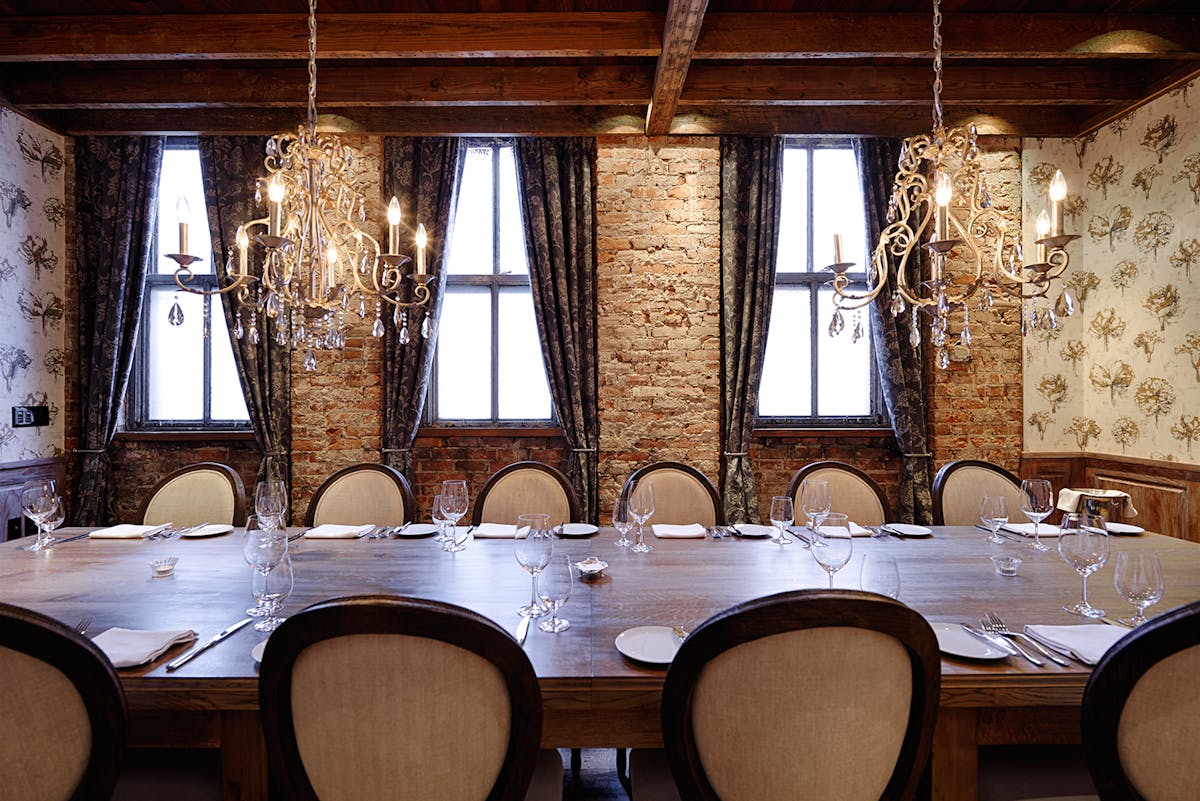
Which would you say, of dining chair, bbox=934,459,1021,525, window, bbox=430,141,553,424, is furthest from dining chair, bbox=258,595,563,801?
window, bbox=430,141,553,424

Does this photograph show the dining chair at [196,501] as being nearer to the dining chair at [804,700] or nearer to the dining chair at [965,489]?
the dining chair at [804,700]

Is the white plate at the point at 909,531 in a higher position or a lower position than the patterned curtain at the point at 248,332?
lower

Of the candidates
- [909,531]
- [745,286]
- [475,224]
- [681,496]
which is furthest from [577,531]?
[475,224]

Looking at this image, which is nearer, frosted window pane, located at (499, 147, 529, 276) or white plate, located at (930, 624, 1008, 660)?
white plate, located at (930, 624, 1008, 660)

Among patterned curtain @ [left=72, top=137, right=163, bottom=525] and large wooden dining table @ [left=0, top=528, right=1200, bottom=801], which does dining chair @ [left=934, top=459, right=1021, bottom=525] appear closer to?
large wooden dining table @ [left=0, top=528, right=1200, bottom=801]

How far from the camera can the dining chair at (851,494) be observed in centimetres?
288

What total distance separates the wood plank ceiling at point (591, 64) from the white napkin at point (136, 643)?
2.86m

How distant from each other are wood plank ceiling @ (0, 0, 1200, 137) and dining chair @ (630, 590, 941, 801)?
262cm

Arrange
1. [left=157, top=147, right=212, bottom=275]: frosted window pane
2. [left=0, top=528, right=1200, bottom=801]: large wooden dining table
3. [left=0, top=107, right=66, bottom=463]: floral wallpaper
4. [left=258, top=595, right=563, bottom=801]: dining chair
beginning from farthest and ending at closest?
[left=157, top=147, right=212, bottom=275]: frosted window pane
[left=0, top=107, right=66, bottom=463]: floral wallpaper
[left=0, top=528, right=1200, bottom=801]: large wooden dining table
[left=258, top=595, right=563, bottom=801]: dining chair

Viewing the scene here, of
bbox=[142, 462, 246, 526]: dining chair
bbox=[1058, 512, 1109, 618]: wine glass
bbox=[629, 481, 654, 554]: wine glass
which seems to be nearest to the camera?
bbox=[1058, 512, 1109, 618]: wine glass

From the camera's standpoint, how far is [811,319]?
4.47 m

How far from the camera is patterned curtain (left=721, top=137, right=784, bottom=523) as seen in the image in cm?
415

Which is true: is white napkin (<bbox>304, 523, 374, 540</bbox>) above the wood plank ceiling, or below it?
below

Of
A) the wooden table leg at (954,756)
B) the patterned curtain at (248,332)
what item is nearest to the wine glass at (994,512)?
the wooden table leg at (954,756)
